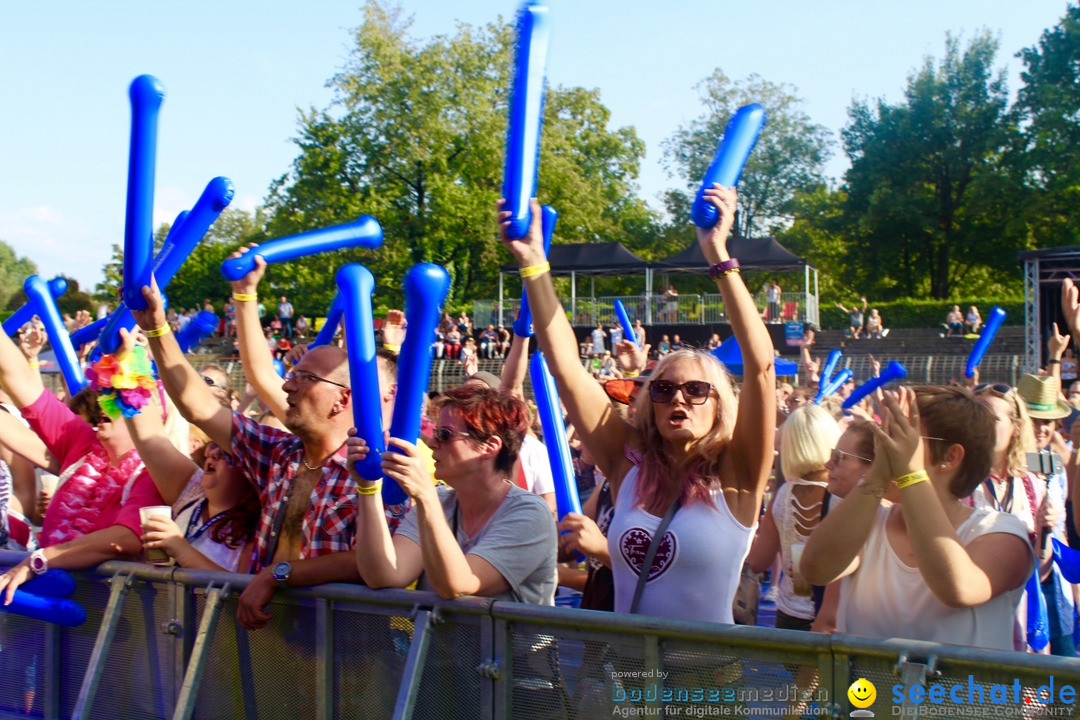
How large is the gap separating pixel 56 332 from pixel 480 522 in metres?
2.90

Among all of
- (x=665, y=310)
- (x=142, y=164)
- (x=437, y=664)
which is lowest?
(x=437, y=664)

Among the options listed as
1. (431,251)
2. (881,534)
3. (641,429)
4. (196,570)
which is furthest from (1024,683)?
(431,251)

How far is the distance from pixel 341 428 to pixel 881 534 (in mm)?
1569

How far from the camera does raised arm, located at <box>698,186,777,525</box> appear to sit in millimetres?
2555

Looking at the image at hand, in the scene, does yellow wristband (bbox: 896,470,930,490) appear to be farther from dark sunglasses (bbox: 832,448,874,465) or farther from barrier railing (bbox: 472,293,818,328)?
barrier railing (bbox: 472,293,818,328)

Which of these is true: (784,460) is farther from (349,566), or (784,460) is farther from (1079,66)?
(1079,66)

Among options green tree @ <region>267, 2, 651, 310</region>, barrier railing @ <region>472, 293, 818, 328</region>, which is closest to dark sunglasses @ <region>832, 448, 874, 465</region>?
barrier railing @ <region>472, 293, 818, 328</region>

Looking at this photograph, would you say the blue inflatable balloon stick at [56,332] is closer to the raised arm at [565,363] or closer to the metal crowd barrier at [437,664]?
the metal crowd barrier at [437,664]

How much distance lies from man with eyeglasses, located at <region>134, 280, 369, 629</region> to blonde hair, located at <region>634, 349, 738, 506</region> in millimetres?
866

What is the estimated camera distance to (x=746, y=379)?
8.79ft

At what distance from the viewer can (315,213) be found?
3719 cm

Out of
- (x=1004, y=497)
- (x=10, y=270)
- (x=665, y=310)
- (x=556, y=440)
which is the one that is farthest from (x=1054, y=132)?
(x=10, y=270)

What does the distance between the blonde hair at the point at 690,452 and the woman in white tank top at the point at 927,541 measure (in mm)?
326

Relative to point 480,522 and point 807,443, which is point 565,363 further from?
point 807,443
